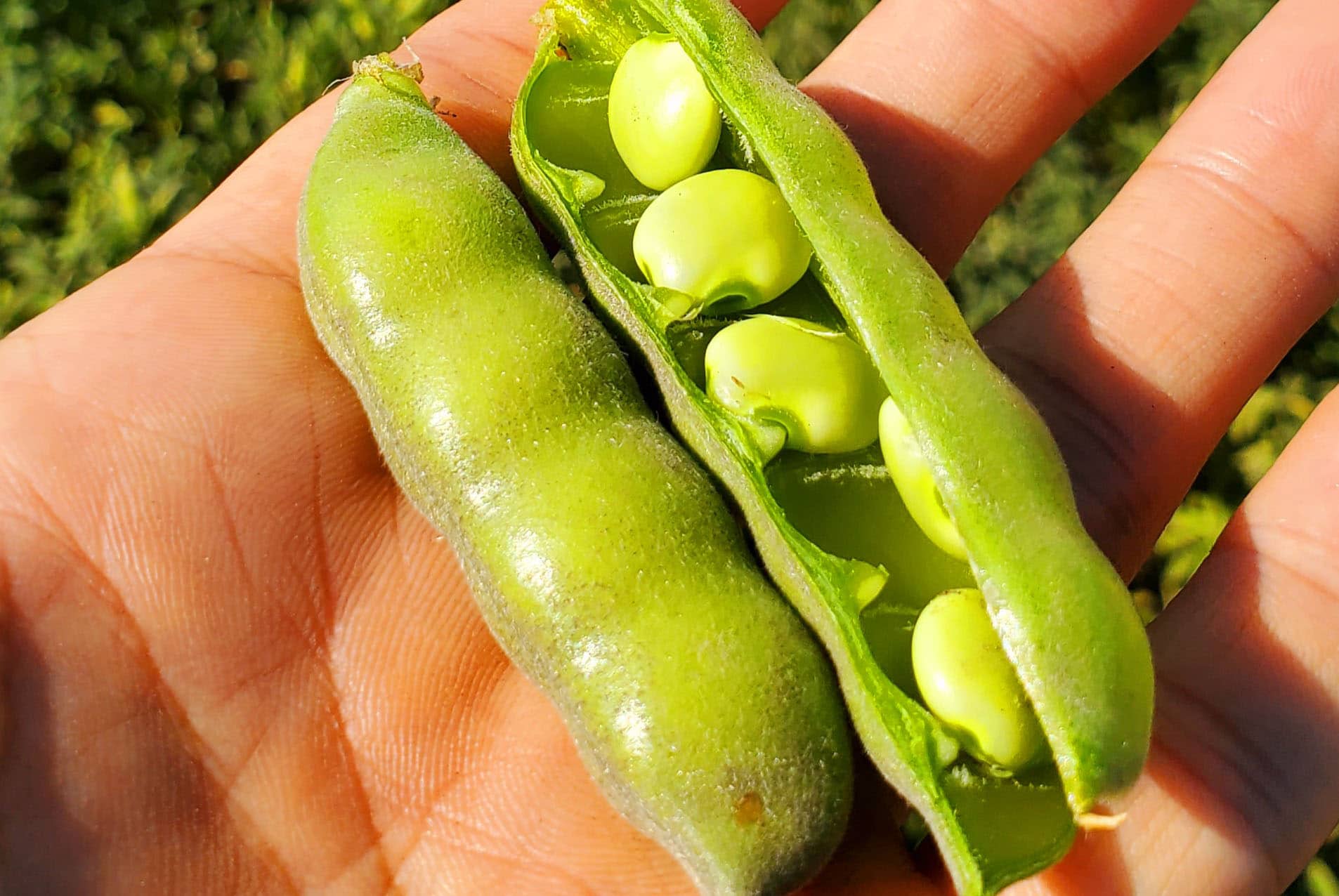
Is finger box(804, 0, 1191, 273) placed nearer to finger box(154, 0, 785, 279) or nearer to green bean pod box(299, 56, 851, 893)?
finger box(154, 0, 785, 279)

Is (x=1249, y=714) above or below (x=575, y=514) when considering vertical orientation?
below

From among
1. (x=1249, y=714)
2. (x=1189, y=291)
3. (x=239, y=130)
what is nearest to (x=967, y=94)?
(x=1189, y=291)

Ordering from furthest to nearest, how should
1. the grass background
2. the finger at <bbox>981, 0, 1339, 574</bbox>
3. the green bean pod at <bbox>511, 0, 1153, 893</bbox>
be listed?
the grass background < the finger at <bbox>981, 0, 1339, 574</bbox> < the green bean pod at <bbox>511, 0, 1153, 893</bbox>

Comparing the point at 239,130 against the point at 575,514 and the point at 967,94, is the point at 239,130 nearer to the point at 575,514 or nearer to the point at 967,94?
the point at 967,94

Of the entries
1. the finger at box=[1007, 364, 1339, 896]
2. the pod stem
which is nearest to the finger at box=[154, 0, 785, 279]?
the pod stem

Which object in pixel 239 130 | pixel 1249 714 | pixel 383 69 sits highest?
pixel 383 69

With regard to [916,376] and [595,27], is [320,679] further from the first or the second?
[595,27]

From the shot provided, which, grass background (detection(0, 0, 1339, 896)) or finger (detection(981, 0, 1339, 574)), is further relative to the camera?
grass background (detection(0, 0, 1339, 896))

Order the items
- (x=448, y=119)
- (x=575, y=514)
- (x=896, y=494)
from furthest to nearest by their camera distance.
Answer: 1. (x=448, y=119)
2. (x=896, y=494)
3. (x=575, y=514)
